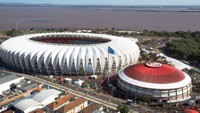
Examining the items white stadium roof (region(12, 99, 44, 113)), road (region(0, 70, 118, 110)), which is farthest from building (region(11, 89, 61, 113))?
road (region(0, 70, 118, 110))

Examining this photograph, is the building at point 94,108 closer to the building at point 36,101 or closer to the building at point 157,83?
the building at point 36,101

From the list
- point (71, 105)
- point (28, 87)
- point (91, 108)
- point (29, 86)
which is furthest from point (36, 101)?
point (91, 108)

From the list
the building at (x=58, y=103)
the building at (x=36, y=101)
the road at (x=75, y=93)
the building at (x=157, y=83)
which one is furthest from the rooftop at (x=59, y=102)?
the building at (x=157, y=83)

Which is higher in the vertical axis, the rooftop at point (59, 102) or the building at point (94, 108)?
the rooftop at point (59, 102)

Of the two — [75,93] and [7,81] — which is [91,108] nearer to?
[75,93]

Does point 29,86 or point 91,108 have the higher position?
point 29,86

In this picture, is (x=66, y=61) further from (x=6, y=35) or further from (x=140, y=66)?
(x=6, y=35)

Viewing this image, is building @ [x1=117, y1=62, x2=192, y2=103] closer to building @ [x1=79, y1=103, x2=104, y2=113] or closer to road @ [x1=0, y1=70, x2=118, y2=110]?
road @ [x1=0, y1=70, x2=118, y2=110]
